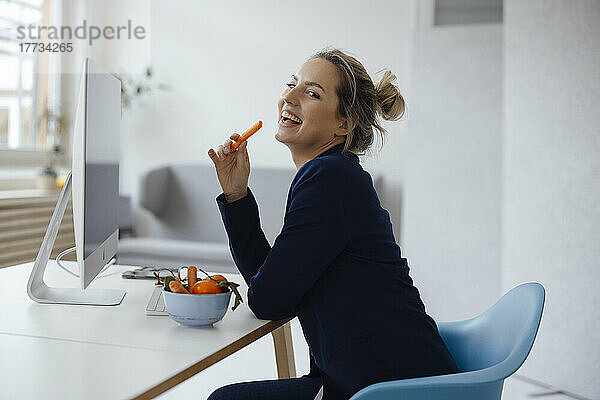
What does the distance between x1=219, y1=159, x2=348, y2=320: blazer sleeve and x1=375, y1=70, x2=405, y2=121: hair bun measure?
0.27 meters

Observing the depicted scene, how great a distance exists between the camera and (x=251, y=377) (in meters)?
2.72

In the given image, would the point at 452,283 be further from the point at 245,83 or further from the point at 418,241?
the point at 245,83

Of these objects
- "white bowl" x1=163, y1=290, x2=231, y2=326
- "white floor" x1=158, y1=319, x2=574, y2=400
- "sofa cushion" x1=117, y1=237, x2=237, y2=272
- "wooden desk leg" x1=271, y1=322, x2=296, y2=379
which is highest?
"white bowl" x1=163, y1=290, x2=231, y2=326

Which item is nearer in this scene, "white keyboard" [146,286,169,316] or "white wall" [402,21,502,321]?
"white keyboard" [146,286,169,316]

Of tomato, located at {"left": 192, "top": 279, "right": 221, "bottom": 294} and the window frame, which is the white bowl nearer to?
tomato, located at {"left": 192, "top": 279, "right": 221, "bottom": 294}

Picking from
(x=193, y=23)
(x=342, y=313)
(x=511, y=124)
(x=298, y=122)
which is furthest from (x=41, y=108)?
(x=342, y=313)

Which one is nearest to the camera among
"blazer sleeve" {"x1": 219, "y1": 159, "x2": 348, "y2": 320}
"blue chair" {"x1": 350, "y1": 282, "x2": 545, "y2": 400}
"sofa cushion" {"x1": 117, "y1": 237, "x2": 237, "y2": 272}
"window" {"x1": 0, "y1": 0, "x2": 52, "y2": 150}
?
"blue chair" {"x1": 350, "y1": 282, "x2": 545, "y2": 400}

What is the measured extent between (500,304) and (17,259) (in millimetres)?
3031

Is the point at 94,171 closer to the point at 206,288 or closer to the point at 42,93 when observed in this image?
the point at 206,288

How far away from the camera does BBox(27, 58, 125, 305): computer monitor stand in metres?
1.22

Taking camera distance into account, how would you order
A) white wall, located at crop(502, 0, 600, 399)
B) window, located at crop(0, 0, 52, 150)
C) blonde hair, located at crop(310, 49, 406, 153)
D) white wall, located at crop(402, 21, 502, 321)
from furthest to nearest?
window, located at crop(0, 0, 52, 150), white wall, located at crop(402, 21, 502, 321), white wall, located at crop(502, 0, 600, 399), blonde hair, located at crop(310, 49, 406, 153)

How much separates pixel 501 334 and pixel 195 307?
62 cm

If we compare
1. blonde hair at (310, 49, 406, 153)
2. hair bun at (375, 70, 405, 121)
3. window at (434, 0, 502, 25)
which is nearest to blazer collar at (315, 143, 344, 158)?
blonde hair at (310, 49, 406, 153)

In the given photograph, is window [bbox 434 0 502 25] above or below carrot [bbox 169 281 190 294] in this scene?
above
